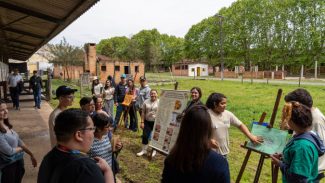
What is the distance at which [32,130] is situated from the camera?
966cm

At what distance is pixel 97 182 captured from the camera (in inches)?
69.0

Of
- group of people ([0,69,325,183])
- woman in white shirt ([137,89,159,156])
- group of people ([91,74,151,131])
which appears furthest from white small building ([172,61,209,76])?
group of people ([0,69,325,183])

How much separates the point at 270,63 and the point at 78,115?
56756mm

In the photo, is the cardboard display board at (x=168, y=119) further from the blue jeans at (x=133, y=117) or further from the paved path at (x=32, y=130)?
the blue jeans at (x=133, y=117)

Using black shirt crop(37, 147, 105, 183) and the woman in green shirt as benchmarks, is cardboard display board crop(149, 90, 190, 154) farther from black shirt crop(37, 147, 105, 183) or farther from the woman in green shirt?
black shirt crop(37, 147, 105, 183)

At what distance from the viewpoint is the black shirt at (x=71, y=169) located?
1.72 meters

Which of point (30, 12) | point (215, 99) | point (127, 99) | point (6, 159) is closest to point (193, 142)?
point (215, 99)

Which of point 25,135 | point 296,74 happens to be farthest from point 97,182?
point 296,74

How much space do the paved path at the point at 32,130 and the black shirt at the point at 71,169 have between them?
3.99 metres

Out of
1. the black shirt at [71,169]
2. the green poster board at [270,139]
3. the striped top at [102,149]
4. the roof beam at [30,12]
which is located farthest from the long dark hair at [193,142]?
the roof beam at [30,12]

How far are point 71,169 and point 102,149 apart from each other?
1.86 meters

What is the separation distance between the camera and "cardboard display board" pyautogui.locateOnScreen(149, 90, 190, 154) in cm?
601

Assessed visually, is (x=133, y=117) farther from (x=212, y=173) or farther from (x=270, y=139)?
(x=212, y=173)

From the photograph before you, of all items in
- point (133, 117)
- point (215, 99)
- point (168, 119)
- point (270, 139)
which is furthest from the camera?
point (133, 117)
